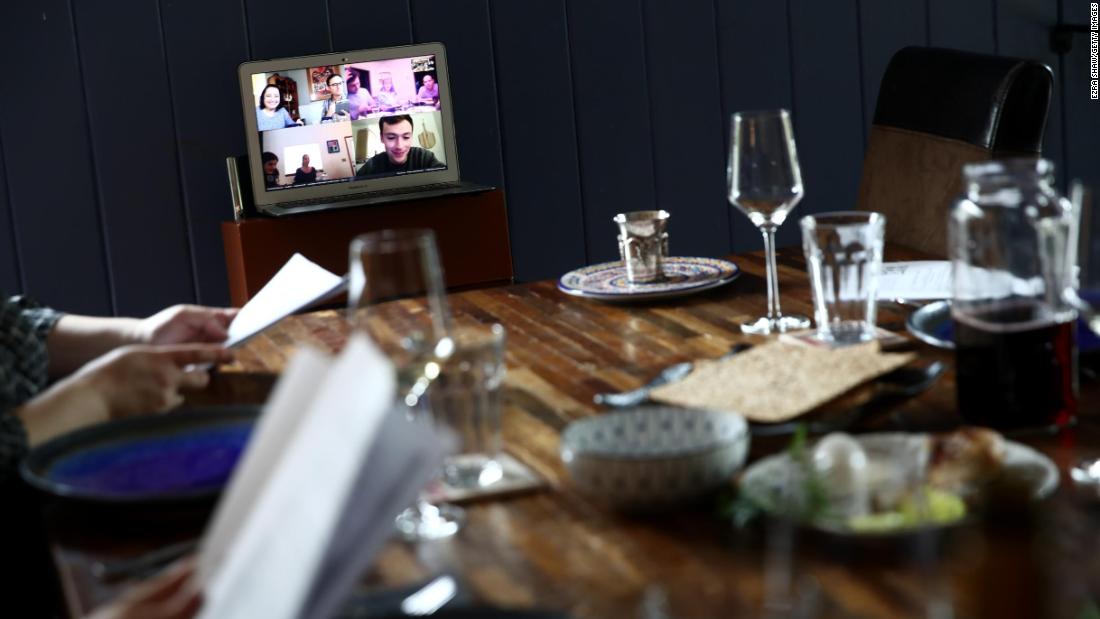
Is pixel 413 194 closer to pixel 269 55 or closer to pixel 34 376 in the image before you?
pixel 269 55

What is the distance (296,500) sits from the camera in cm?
70

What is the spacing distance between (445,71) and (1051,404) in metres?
2.57

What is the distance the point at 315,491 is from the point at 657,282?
1184 mm

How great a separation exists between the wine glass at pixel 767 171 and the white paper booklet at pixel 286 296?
1.60ft

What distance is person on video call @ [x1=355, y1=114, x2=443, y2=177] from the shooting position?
3.44m

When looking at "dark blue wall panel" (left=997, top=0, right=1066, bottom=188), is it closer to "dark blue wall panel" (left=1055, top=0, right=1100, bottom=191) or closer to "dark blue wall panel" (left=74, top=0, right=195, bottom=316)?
"dark blue wall panel" (left=1055, top=0, right=1100, bottom=191)

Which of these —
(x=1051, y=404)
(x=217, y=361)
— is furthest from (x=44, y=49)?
(x=1051, y=404)

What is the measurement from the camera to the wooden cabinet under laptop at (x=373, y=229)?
3.23 m

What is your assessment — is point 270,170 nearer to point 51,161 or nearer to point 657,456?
point 51,161

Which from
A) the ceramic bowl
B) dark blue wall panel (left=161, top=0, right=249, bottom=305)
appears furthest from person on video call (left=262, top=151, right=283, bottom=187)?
the ceramic bowl

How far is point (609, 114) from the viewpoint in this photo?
3936mm

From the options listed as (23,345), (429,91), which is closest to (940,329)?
(23,345)

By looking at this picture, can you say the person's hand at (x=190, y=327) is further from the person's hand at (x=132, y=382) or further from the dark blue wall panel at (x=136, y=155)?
the dark blue wall panel at (x=136, y=155)

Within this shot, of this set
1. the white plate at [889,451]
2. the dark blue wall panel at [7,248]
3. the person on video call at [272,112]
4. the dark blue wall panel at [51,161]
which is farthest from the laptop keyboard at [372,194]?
the white plate at [889,451]
